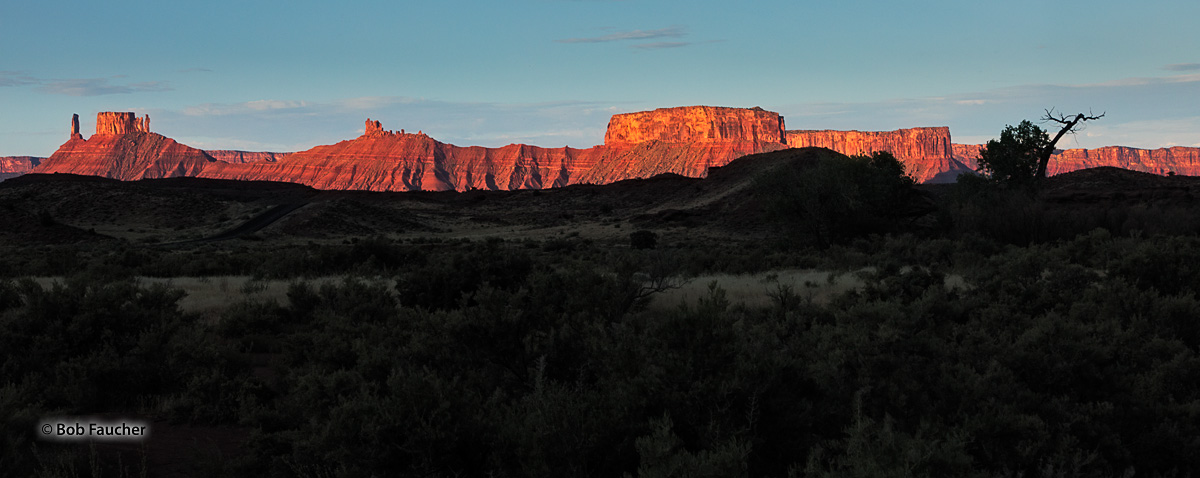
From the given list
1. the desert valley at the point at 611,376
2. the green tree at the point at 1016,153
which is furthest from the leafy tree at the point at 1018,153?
the desert valley at the point at 611,376

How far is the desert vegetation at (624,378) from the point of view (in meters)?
5.88

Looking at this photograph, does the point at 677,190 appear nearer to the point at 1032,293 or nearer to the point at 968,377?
the point at 1032,293

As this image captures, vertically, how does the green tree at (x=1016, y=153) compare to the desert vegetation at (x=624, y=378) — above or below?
above

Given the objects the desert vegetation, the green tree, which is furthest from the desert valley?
the green tree

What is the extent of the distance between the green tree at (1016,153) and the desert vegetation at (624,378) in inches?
1273

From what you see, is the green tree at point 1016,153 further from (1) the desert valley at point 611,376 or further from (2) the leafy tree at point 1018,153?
(1) the desert valley at point 611,376

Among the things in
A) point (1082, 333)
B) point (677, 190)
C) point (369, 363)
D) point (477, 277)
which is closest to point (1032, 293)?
point (1082, 333)

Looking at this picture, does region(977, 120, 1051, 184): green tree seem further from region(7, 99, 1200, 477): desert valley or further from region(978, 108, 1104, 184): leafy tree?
region(7, 99, 1200, 477): desert valley

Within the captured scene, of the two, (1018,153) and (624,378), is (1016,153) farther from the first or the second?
(624,378)

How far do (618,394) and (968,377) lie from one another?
3.29 metres

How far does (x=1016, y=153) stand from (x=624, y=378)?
44.3 meters

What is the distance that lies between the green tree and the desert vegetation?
1273 inches

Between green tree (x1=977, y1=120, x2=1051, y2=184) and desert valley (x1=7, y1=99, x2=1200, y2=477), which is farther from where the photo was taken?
green tree (x1=977, y1=120, x2=1051, y2=184)

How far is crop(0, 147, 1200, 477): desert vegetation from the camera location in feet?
19.3
